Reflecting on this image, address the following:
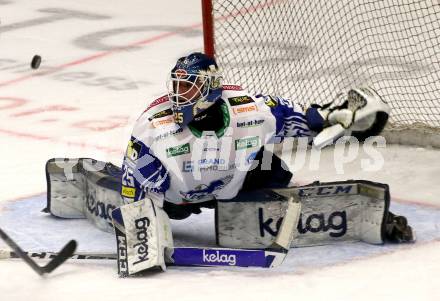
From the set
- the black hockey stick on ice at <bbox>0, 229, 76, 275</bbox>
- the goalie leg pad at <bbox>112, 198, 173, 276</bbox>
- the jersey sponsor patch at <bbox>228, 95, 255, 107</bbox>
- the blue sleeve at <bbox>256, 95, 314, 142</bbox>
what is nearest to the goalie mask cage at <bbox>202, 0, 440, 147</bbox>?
the blue sleeve at <bbox>256, 95, 314, 142</bbox>

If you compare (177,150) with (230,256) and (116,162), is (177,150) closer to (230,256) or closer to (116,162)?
(230,256)

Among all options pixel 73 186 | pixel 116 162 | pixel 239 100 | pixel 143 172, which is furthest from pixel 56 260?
pixel 116 162

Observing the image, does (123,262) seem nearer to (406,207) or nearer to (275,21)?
(406,207)

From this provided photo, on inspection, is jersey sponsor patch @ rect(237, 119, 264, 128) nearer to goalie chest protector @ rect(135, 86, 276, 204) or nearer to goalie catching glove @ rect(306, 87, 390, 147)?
goalie chest protector @ rect(135, 86, 276, 204)

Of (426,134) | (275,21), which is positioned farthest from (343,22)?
(426,134)

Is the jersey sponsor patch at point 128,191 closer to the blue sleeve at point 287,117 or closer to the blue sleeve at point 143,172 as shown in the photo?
the blue sleeve at point 143,172

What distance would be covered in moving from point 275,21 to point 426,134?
1057 mm

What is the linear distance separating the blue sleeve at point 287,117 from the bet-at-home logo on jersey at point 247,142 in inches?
6.6

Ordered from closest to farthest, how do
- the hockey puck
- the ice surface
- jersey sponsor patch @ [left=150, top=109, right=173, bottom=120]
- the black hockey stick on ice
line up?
the ice surface < the black hockey stick on ice < jersey sponsor patch @ [left=150, top=109, right=173, bottom=120] < the hockey puck

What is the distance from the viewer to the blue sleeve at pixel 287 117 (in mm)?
4508

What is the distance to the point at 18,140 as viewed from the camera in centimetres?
596

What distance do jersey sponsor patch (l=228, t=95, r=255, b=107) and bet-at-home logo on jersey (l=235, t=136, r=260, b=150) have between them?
0.12 metres

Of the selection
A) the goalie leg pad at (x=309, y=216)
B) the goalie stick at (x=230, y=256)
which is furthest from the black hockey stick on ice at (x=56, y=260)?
the goalie leg pad at (x=309, y=216)

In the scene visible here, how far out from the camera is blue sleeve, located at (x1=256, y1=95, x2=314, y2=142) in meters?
4.51
